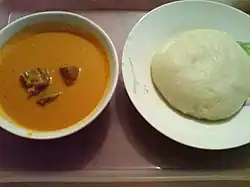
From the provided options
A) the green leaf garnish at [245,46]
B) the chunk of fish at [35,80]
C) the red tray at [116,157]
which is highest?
the green leaf garnish at [245,46]

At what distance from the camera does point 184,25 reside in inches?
38.0

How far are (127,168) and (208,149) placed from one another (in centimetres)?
17

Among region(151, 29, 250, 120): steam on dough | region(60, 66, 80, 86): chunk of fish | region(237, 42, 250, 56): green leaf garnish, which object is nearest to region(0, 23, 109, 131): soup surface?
region(60, 66, 80, 86): chunk of fish

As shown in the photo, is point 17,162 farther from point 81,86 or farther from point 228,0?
point 228,0

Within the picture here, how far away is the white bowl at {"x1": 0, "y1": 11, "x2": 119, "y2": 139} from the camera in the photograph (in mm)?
768

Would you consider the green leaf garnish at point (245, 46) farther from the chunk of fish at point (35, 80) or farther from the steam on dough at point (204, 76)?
the chunk of fish at point (35, 80)

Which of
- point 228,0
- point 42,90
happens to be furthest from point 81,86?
point 228,0

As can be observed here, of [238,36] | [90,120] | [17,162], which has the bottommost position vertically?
[17,162]

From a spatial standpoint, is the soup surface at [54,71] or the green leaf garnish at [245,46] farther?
the green leaf garnish at [245,46]

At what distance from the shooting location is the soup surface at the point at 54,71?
81 cm

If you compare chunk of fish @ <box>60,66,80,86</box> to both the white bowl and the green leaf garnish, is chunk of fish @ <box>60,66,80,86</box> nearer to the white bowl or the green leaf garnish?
the white bowl

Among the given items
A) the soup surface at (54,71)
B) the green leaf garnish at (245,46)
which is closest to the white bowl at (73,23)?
the soup surface at (54,71)

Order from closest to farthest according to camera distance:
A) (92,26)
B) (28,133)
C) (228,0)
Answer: (28,133)
(92,26)
(228,0)

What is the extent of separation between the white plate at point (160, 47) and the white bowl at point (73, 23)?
0.04 meters
